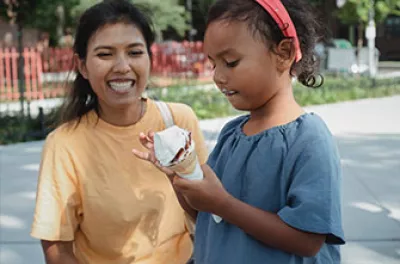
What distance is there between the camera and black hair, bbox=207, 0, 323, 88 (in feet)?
4.99

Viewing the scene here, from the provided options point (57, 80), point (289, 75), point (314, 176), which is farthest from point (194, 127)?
point (57, 80)

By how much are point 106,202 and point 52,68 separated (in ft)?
37.9

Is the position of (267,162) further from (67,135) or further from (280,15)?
(67,135)

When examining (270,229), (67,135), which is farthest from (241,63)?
(67,135)

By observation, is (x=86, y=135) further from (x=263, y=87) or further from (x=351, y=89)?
(x=351, y=89)

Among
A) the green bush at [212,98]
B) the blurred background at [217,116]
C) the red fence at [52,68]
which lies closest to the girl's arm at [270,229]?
the blurred background at [217,116]

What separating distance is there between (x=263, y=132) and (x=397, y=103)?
1163cm

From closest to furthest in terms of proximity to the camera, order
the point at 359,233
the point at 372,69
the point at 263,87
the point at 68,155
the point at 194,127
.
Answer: the point at 263,87, the point at 68,155, the point at 194,127, the point at 359,233, the point at 372,69

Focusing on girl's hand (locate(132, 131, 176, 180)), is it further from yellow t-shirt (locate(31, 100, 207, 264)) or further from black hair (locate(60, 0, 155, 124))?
black hair (locate(60, 0, 155, 124))

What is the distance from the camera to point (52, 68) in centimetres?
1319

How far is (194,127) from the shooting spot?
2291mm

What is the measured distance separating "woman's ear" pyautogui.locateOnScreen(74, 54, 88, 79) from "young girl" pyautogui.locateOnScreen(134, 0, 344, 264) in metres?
0.78

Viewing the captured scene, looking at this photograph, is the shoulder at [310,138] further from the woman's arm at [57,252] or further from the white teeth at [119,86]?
the woman's arm at [57,252]

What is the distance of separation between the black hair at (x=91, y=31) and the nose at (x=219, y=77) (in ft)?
2.45
